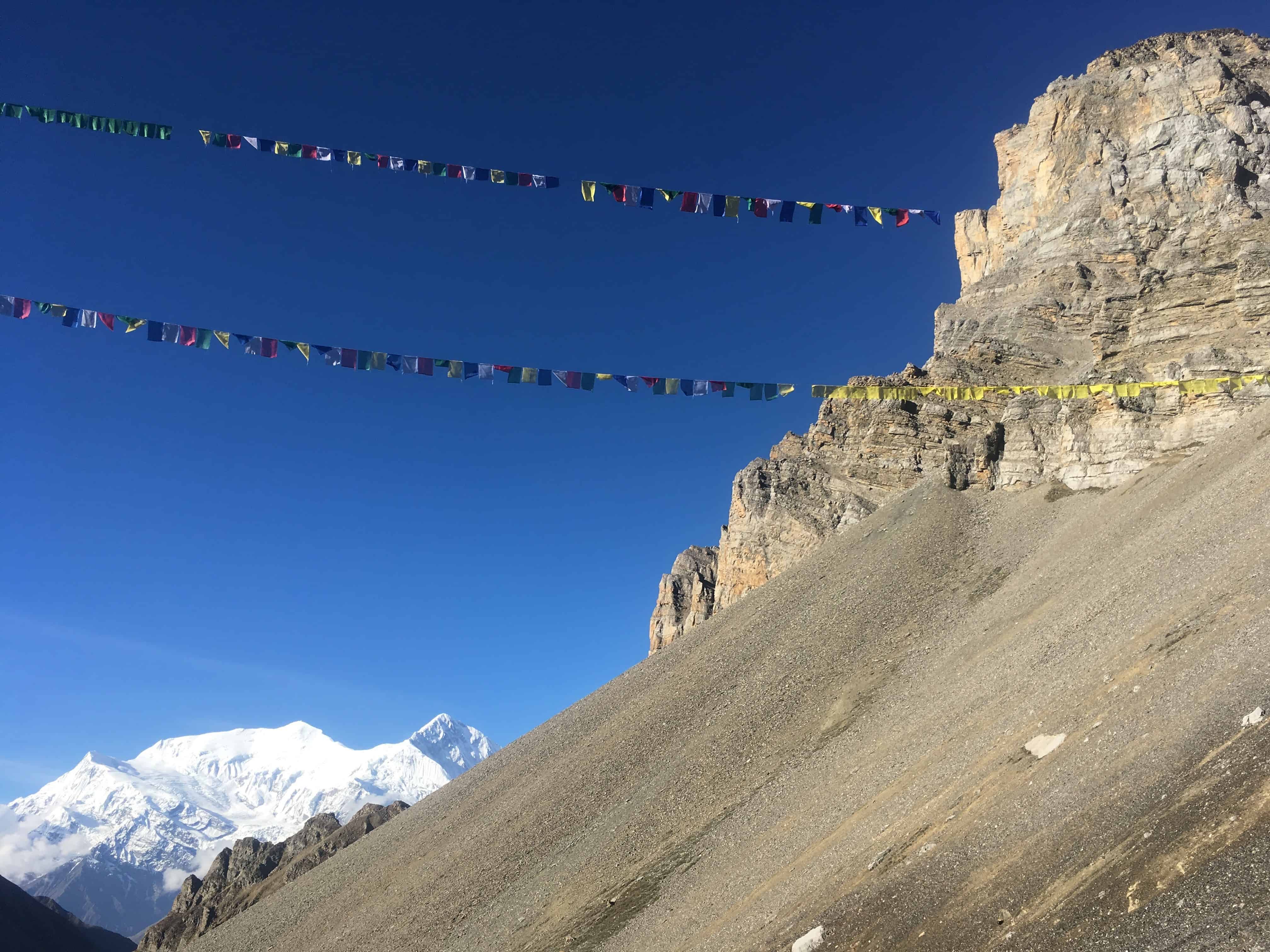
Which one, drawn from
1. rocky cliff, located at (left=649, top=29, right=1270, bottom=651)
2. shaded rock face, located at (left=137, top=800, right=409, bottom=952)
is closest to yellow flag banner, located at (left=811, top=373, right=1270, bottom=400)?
rocky cliff, located at (left=649, top=29, right=1270, bottom=651)

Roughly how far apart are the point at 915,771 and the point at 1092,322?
1956 inches

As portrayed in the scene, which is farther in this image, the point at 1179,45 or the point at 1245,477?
the point at 1179,45

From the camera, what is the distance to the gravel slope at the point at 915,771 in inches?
533

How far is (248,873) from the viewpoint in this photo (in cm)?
8650

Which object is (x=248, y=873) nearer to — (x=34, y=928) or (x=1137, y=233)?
(x=34, y=928)

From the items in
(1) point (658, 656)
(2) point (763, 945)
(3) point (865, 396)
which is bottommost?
(2) point (763, 945)

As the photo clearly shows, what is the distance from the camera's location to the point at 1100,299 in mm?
60094

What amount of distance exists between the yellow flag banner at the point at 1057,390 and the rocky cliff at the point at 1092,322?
0.59 metres

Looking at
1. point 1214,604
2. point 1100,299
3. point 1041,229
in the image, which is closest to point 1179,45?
point 1041,229

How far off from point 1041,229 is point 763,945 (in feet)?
228

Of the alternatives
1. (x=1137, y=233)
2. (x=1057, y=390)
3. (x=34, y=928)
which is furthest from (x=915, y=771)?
(x=34, y=928)

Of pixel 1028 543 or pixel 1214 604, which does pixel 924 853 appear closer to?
pixel 1214 604

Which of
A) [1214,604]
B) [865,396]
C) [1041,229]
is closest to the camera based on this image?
[1214,604]

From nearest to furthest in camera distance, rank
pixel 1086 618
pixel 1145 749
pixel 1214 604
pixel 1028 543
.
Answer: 1. pixel 1145 749
2. pixel 1214 604
3. pixel 1086 618
4. pixel 1028 543
